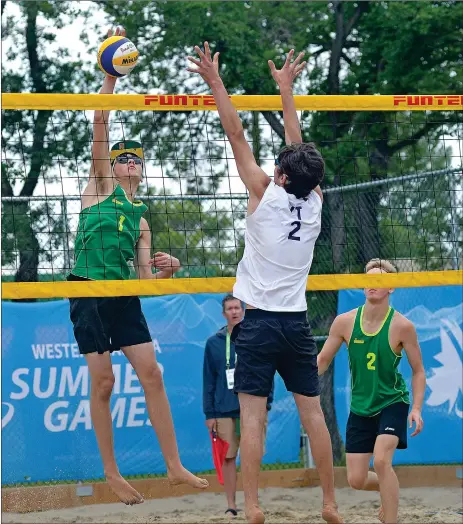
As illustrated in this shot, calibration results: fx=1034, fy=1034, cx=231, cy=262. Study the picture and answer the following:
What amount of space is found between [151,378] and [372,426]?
6.36 ft

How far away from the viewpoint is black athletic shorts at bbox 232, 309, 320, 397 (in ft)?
18.8

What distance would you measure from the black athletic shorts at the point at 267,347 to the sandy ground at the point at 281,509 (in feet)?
12.6

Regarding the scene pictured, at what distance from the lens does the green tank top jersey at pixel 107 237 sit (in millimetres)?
6426

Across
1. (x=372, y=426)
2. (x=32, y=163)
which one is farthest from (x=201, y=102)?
(x=32, y=163)

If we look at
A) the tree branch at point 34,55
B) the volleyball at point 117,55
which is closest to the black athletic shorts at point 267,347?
the volleyball at point 117,55

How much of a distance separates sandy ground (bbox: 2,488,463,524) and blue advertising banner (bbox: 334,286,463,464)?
1.40 ft

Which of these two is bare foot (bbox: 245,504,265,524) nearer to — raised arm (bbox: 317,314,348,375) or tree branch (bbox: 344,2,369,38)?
raised arm (bbox: 317,314,348,375)

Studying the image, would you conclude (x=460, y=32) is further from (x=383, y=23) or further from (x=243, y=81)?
(x=243, y=81)

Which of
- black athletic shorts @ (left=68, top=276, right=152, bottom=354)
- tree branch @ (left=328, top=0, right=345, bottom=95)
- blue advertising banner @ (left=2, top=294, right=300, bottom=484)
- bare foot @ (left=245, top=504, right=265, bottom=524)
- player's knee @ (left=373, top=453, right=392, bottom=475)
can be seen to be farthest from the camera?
tree branch @ (left=328, top=0, right=345, bottom=95)

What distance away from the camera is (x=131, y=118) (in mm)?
13047

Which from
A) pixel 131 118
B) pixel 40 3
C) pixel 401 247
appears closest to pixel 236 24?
pixel 131 118

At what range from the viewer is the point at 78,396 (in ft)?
32.7

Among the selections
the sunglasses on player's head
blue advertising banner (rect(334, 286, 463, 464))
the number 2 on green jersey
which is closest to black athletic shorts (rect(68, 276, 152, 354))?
the sunglasses on player's head

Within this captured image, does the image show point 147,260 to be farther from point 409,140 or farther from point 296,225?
point 409,140
